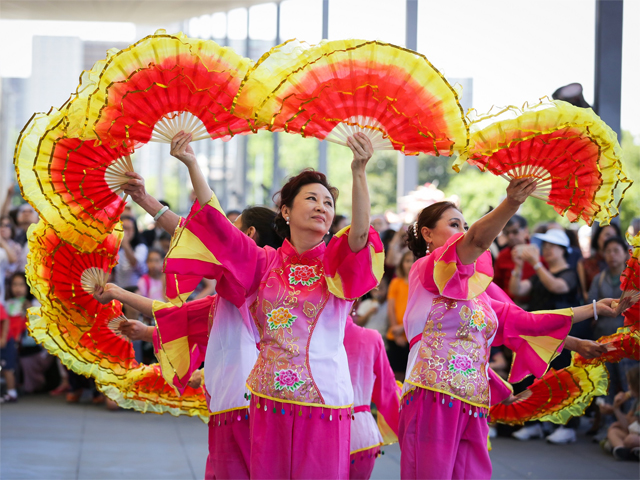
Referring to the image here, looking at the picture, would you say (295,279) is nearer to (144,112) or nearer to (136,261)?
(144,112)

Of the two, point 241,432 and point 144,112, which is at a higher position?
point 144,112

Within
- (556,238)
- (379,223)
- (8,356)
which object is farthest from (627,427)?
(8,356)

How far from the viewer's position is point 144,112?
2.49 meters

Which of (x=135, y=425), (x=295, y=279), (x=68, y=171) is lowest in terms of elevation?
(x=135, y=425)

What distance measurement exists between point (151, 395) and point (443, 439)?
1.48 metres

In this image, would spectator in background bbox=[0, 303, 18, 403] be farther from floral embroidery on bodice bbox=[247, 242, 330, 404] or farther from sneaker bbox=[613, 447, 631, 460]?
sneaker bbox=[613, 447, 631, 460]

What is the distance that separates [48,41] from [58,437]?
117 feet

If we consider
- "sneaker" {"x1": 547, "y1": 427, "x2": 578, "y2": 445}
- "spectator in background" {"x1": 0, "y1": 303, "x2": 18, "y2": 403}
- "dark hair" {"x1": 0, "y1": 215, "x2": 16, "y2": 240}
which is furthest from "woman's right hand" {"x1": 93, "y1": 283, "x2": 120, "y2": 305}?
"dark hair" {"x1": 0, "y1": 215, "x2": 16, "y2": 240}

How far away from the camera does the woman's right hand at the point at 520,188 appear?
2.52 m

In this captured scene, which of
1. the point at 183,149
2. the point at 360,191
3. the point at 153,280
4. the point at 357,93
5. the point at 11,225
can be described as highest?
the point at 357,93

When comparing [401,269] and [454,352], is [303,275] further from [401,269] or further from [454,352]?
[401,269]

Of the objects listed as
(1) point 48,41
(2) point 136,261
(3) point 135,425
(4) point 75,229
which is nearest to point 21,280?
(2) point 136,261

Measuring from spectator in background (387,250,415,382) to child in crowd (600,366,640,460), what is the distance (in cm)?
177

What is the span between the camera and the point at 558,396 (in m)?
3.51
